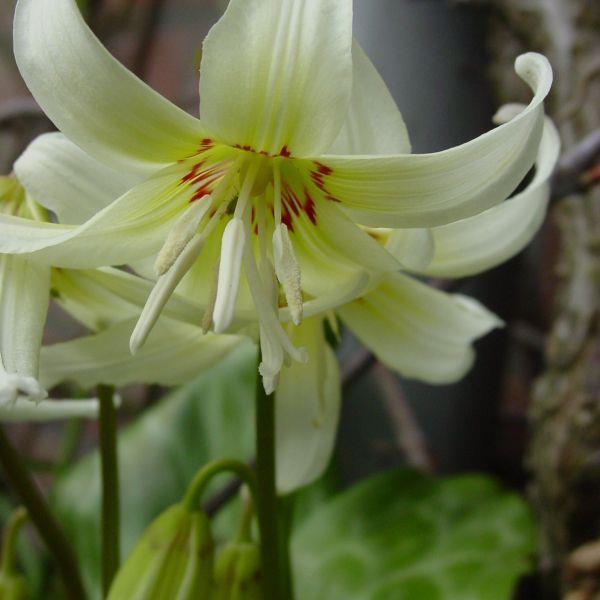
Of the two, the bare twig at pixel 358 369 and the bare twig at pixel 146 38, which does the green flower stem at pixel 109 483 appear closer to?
the bare twig at pixel 358 369

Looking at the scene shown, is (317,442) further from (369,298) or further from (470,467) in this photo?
(470,467)

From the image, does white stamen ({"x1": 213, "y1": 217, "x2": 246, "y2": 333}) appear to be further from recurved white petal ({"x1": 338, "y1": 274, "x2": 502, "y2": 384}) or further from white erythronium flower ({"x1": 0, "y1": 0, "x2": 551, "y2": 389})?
recurved white petal ({"x1": 338, "y1": 274, "x2": 502, "y2": 384})

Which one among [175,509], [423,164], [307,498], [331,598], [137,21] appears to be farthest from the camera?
[137,21]

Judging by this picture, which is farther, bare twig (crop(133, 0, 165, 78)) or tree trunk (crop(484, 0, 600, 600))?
bare twig (crop(133, 0, 165, 78))

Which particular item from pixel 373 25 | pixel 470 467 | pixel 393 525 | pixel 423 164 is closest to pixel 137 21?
pixel 373 25

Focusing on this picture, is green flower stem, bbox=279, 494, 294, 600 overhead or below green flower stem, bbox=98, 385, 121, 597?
below

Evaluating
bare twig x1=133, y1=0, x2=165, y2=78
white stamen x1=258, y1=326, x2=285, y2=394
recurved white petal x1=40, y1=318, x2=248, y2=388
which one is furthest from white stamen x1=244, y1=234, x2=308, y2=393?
bare twig x1=133, y1=0, x2=165, y2=78

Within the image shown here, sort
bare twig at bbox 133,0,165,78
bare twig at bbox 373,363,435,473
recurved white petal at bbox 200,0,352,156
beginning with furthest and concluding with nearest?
bare twig at bbox 133,0,165,78 → bare twig at bbox 373,363,435,473 → recurved white petal at bbox 200,0,352,156
